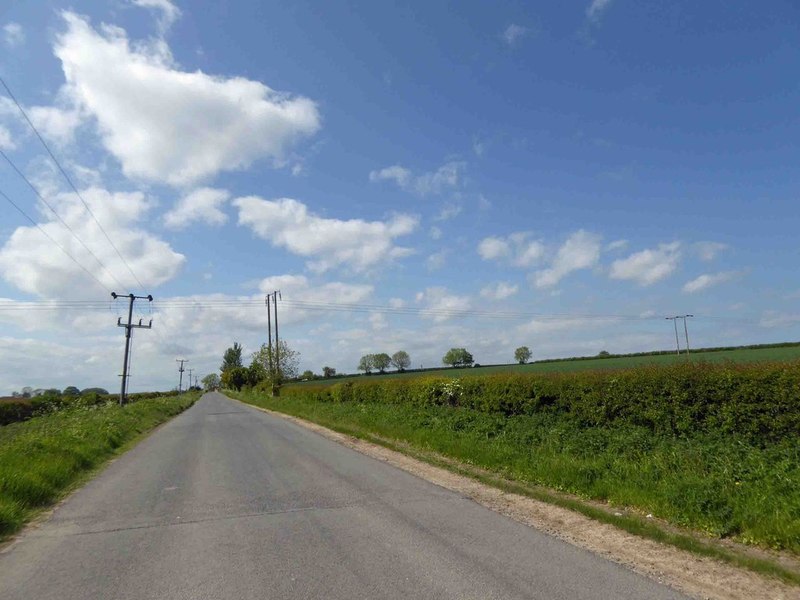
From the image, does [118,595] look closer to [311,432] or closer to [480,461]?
[480,461]

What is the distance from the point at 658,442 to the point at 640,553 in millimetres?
5614

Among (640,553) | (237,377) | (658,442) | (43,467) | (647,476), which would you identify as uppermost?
(237,377)

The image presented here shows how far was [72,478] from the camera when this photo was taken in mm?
11461

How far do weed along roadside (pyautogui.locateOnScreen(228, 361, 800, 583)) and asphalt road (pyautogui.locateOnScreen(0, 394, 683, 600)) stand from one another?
1.77 m

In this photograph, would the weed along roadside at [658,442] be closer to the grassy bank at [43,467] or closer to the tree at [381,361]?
the grassy bank at [43,467]

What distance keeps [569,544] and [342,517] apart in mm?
2930

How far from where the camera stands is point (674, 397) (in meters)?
12.0

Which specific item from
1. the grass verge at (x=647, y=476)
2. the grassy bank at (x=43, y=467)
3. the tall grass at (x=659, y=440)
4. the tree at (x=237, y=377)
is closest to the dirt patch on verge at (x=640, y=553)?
the grass verge at (x=647, y=476)

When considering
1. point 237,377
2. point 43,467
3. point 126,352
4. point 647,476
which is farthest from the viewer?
point 237,377

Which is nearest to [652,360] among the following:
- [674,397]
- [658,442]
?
[674,397]

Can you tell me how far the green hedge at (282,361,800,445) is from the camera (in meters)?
10.0

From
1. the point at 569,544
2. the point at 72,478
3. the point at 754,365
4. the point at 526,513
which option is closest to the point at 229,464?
the point at 72,478

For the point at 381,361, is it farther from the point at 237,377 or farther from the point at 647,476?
the point at 647,476

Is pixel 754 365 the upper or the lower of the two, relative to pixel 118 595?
upper
